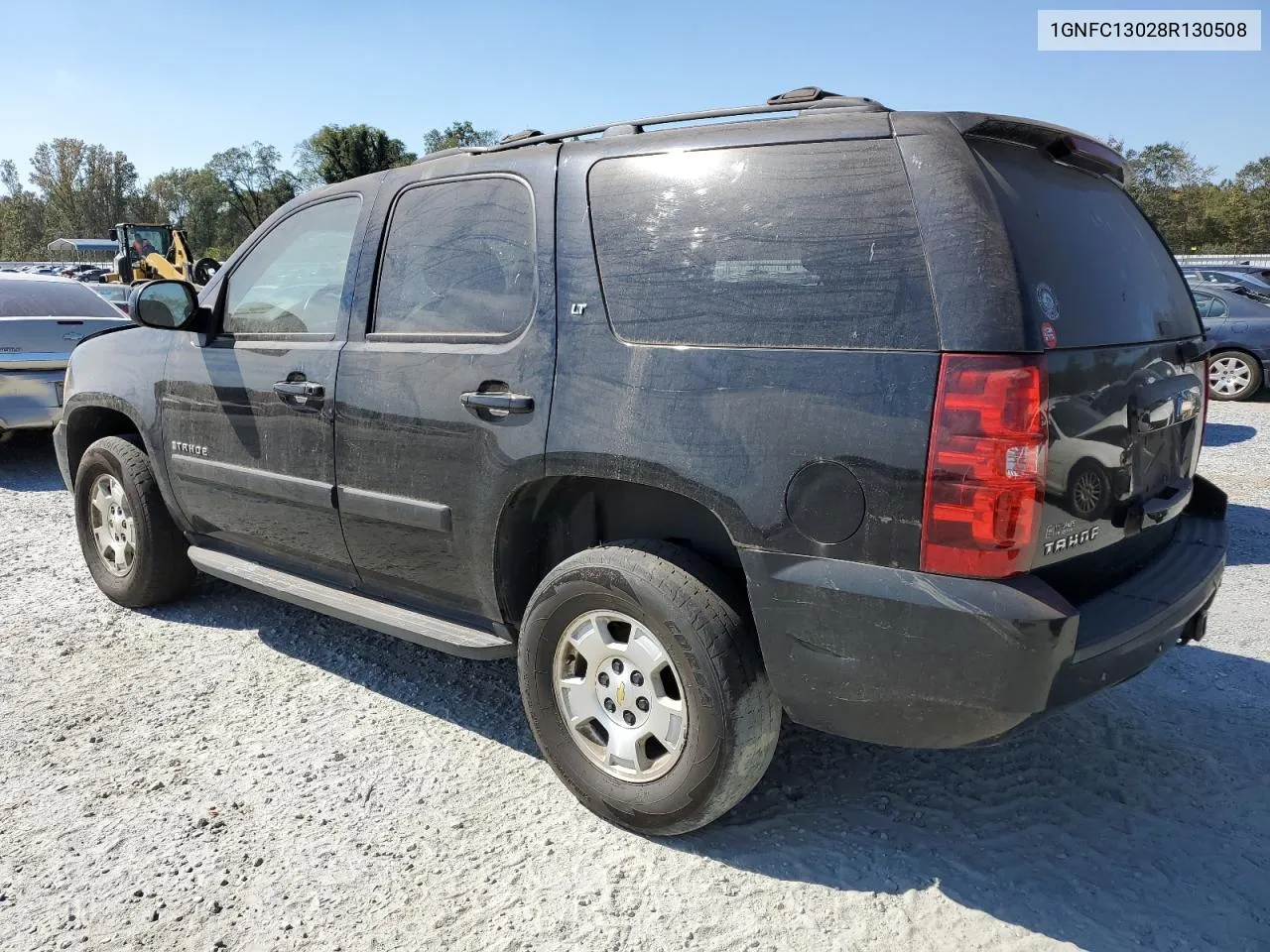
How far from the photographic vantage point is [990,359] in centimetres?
206

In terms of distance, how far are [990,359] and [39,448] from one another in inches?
377

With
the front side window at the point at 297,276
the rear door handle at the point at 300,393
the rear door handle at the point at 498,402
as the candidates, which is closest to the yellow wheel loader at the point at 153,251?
the front side window at the point at 297,276

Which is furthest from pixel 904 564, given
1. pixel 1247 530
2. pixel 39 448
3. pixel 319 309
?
pixel 39 448

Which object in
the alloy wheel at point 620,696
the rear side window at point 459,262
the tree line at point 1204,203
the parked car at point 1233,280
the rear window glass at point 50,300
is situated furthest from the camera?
the tree line at point 1204,203

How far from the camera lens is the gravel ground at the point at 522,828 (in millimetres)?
2363

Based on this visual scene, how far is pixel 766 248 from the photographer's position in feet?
7.83

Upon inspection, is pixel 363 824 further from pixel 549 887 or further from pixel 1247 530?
pixel 1247 530

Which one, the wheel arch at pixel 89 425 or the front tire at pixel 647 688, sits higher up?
the wheel arch at pixel 89 425

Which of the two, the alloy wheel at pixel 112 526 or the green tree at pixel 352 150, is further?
the green tree at pixel 352 150

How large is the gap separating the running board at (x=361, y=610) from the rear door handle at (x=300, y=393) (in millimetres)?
725

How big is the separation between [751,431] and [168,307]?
2.72 meters

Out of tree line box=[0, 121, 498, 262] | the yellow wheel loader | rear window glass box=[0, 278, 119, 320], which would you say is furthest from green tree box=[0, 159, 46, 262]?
Answer: rear window glass box=[0, 278, 119, 320]

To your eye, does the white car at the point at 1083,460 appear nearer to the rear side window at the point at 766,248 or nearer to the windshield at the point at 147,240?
the rear side window at the point at 766,248

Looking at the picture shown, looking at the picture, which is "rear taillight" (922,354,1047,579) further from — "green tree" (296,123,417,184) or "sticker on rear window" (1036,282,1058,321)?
"green tree" (296,123,417,184)
